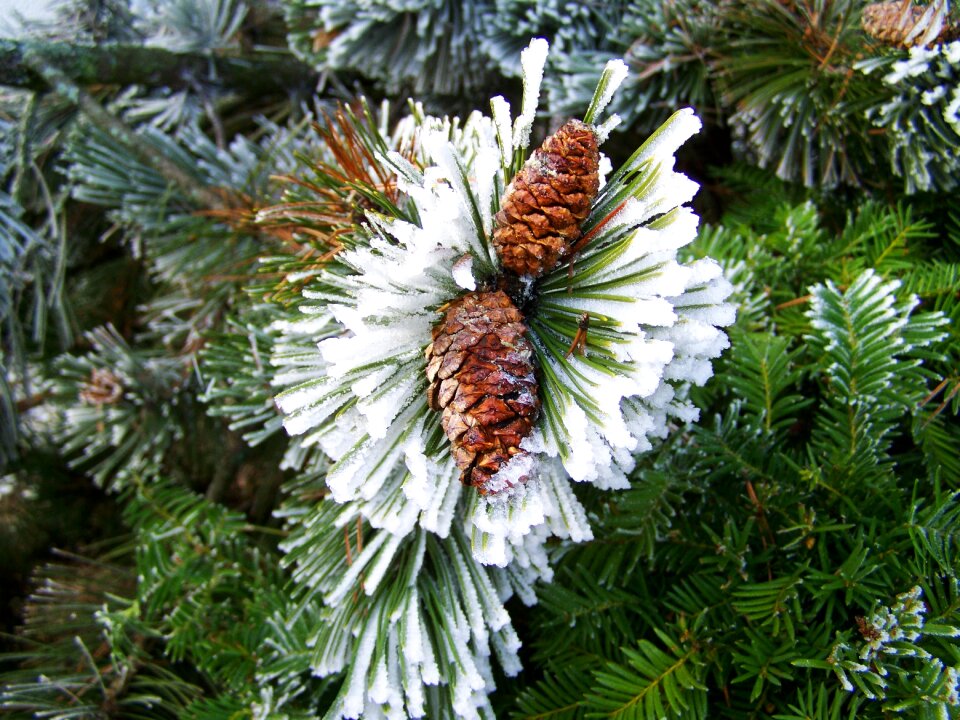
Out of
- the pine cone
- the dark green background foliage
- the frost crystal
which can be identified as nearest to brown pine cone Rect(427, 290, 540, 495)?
the frost crystal

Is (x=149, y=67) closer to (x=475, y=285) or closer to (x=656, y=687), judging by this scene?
(x=475, y=285)

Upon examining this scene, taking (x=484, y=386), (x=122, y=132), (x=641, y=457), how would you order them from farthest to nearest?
(x=122, y=132) < (x=641, y=457) < (x=484, y=386)

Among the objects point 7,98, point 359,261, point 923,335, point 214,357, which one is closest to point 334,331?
point 359,261

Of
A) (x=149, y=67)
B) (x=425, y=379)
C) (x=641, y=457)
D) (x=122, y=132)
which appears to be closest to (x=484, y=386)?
(x=425, y=379)

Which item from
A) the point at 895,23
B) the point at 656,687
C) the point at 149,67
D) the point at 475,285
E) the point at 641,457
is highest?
the point at 149,67

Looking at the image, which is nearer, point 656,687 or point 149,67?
point 656,687

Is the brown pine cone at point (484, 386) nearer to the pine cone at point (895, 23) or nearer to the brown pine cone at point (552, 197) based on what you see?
the brown pine cone at point (552, 197)
